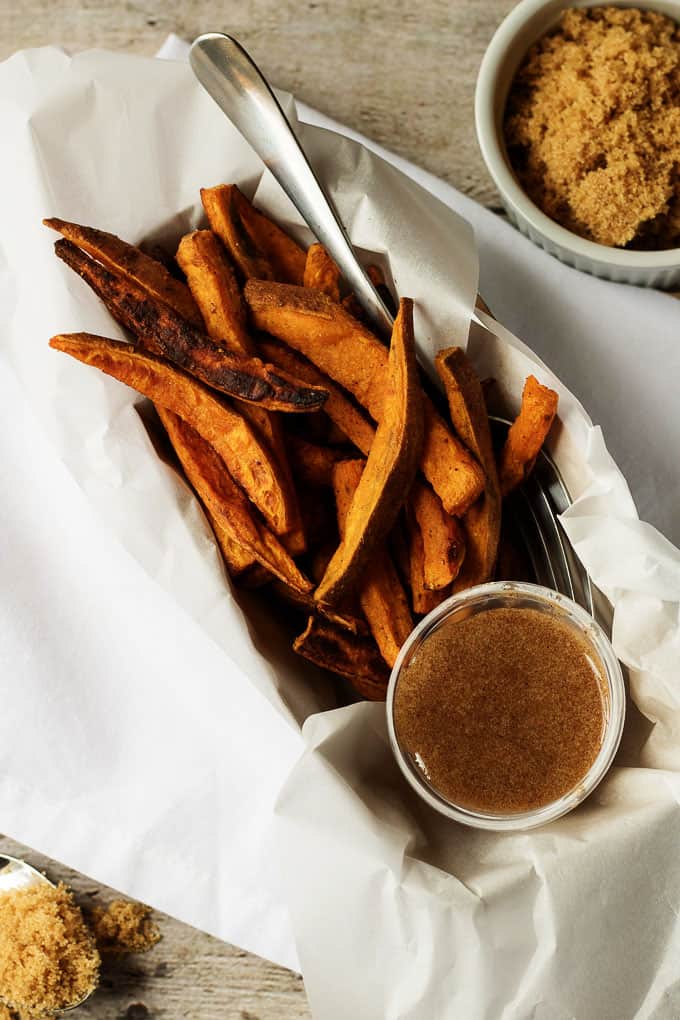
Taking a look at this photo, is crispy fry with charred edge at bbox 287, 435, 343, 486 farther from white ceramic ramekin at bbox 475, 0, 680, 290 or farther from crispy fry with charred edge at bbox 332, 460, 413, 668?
white ceramic ramekin at bbox 475, 0, 680, 290

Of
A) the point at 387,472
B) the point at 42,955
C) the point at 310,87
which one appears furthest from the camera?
the point at 310,87

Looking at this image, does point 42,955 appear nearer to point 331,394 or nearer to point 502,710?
point 502,710

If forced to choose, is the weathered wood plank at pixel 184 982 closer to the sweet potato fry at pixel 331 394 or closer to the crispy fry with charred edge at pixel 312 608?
the crispy fry with charred edge at pixel 312 608

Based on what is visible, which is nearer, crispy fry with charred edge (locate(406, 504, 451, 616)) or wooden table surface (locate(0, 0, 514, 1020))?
crispy fry with charred edge (locate(406, 504, 451, 616))

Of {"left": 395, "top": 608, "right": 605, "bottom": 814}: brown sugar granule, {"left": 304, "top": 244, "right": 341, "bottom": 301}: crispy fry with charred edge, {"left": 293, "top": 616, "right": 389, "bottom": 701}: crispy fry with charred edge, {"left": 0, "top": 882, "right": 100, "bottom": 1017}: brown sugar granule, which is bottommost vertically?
{"left": 0, "top": 882, "right": 100, "bottom": 1017}: brown sugar granule

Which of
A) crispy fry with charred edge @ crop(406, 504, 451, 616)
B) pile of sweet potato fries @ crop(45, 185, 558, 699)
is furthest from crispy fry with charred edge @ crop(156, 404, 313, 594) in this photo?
crispy fry with charred edge @ crop(406, 504, 451, 616)

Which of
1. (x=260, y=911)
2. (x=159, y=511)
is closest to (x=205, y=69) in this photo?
(x=159, y=511)

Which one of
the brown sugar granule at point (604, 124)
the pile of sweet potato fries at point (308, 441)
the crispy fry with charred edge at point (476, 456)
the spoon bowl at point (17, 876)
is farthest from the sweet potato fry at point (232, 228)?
the spoon bowl at point (17, 876)

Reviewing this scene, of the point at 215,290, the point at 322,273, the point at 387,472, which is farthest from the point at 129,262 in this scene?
the point at 387,472
